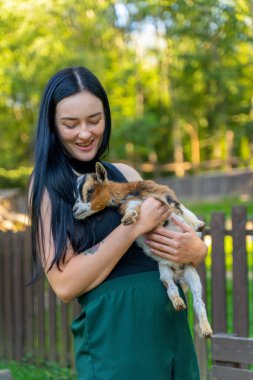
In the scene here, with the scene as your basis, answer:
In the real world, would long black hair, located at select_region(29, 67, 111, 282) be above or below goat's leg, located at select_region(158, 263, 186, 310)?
above

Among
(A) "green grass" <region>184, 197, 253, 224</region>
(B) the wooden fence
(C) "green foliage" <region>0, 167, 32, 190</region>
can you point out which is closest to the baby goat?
(B) the wooden fence

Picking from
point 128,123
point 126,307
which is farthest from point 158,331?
point 128,123

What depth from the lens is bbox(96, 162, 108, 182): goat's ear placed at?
2.60 meters

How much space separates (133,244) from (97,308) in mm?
312

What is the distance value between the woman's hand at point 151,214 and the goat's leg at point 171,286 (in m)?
0.17

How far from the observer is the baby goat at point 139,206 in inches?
97.2

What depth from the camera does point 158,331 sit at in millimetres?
2414

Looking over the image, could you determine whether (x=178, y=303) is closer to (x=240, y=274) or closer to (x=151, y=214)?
(x=151, y=214)

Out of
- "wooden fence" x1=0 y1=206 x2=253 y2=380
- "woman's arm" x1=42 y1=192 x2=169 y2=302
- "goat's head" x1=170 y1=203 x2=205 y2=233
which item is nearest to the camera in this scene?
"woman's arm" x1=42 y1=192 x2=169 y2=302

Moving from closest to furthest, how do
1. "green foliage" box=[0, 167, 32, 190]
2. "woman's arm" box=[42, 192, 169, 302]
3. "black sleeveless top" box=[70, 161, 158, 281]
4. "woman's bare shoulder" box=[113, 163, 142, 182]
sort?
"woman's arm" box=[42, 192, 169, 302] < "black sleeveless top" box=[70, 161, 158, 281] < "woman's bare shoulder" box=[113, 163, 142, 182] < "green foliage" box=[0, 167, 32, 190]

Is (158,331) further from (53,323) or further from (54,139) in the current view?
(53,323)

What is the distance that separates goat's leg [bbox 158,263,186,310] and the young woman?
3cm

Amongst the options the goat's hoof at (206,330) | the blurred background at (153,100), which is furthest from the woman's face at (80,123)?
the blurred background at (153,100)

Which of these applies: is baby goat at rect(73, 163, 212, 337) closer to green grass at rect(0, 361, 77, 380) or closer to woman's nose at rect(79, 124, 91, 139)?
woman's nose at rect(79, 124, 91, 139)
